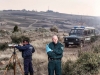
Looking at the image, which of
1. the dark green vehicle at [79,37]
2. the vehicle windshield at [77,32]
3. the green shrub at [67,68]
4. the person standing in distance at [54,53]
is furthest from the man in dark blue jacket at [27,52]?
the vehicle windshield at [77,32]

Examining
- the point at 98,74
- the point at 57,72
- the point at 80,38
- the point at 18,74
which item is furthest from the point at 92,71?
the point at 80,38

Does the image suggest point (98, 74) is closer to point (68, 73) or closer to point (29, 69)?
point (68, 73)

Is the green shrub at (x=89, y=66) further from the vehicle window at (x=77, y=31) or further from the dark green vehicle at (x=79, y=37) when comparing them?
the vehicle window at (x=77, y=31)

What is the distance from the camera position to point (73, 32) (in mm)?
30031

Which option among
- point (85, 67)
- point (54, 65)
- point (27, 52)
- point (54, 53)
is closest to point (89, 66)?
point (85, 67)

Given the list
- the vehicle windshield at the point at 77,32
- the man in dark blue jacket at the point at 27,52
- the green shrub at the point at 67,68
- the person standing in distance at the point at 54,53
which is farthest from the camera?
the vehicle windshield at the point at 77,32

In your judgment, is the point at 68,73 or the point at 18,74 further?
the point at 18,74

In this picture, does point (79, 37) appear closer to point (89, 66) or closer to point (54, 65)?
point (89, 66)

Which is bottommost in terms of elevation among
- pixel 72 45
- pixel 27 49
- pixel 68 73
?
pixel 72 45

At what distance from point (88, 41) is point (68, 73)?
18191 millimetres

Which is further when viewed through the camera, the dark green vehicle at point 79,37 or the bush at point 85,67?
the dark green vehicle at point 79,37

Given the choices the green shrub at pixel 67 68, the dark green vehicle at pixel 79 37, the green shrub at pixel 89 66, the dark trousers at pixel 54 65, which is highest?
the dark trousers at pixel 54 65

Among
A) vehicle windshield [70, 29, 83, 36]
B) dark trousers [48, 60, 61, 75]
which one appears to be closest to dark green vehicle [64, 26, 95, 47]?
vehicle windshield [70, 29, 83, 36]

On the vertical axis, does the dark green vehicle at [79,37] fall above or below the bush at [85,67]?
below
